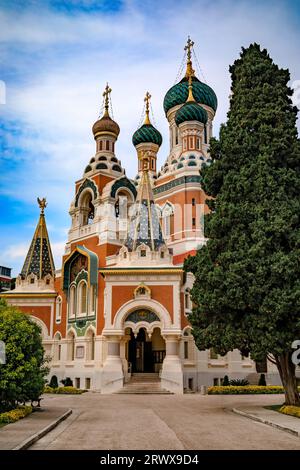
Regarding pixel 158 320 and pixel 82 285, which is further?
pixel 82 285

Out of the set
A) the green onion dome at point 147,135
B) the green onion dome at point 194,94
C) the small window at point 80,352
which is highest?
the green onion dome at point 194,94

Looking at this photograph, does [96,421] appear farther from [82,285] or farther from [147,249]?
[82,285]

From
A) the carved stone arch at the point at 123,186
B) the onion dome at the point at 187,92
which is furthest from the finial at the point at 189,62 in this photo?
the carved stone arch at the point at 123,186

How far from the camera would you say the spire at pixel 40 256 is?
3056 cm

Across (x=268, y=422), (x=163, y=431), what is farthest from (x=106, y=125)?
(x=163, y=431)

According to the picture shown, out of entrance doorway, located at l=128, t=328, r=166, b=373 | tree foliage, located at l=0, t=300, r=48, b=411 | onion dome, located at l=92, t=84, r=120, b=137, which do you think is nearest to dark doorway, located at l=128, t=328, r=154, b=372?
entrance doorway, located at l=128, t=328, r=166, b=373

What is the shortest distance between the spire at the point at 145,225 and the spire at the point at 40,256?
737 centimetres

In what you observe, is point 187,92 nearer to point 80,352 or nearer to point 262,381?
point 80,352

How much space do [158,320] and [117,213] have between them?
717cm

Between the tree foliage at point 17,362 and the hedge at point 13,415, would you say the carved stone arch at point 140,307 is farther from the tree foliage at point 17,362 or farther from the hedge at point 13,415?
the hedge at point 13,415

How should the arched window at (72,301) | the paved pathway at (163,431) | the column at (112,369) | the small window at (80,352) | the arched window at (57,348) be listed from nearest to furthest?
1. the paved pathway at (163,431)
2. the column at (112,369)
3. the small window at (80,352)
4. the arched window at (72,301)
5. the arched window at (57,348)

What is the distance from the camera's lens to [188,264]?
51.4 feet

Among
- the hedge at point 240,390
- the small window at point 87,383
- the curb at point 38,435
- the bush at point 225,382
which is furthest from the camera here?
the small window at point 87,383
